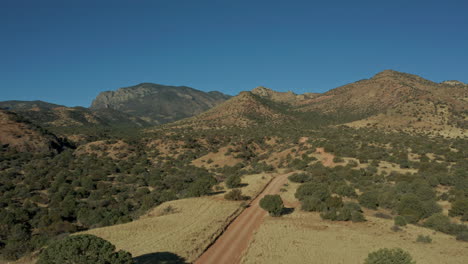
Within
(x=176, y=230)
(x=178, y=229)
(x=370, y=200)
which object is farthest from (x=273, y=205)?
(x=370, y=200)

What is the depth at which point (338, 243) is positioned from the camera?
58.5 feet

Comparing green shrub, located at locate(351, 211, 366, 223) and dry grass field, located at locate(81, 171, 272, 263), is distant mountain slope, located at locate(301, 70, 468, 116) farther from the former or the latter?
dry grass field, located at locate(81, 171, 272, 263)

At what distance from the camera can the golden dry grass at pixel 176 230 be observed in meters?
17.2

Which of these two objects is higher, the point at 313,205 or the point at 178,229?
the point at 313,205

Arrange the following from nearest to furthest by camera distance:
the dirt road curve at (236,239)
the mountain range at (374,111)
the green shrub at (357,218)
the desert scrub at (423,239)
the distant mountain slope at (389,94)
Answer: the dirt road curve at (236,239) < the desert scrub at (423,239) < the green shrub at (357,218) < the mountain range at (374,111) < the distant mountain slope at (389,94)

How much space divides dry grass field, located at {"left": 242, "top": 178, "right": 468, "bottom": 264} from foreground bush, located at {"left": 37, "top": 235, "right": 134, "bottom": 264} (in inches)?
314

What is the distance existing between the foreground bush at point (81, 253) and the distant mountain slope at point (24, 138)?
2892 inches

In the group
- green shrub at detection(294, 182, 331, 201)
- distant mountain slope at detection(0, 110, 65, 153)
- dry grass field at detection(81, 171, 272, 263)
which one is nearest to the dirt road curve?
dry grass field at detection(81, 171, 272, 263)

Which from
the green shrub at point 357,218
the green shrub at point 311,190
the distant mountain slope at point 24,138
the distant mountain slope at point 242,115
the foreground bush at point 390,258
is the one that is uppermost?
the distant mountain slope at point 242,115

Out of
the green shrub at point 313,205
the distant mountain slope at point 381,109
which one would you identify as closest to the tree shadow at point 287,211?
the green shrub at point 313,205

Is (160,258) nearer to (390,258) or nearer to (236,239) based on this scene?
(236,239)

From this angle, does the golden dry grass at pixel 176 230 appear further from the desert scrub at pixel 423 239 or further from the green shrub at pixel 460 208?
the green shrub at pixel 460 208

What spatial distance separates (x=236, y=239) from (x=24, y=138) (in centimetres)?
8148

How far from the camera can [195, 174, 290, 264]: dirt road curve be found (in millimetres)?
16641
